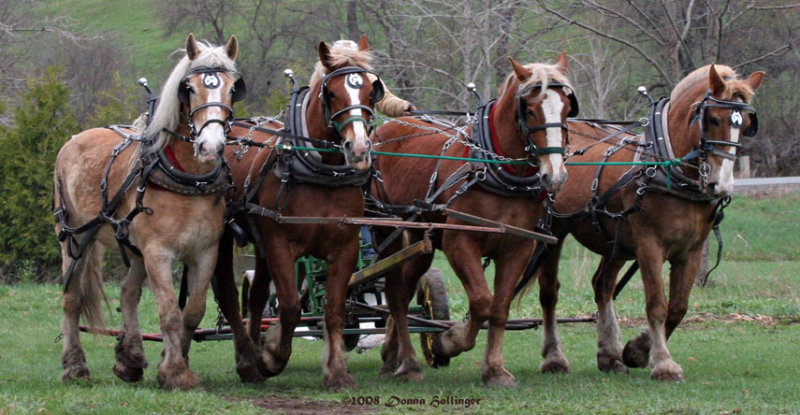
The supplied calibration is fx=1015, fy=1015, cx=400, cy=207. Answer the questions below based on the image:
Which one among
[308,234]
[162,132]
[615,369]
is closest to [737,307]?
[615,369]

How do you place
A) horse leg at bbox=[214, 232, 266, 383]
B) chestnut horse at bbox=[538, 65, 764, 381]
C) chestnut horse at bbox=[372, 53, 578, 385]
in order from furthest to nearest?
horse leg at bbox=[214, 232, 266, 383] < chestnut horse at bbox=[538, 65, 764, 381] < chestnut horse at bbox=[372, 53, 578, 385]

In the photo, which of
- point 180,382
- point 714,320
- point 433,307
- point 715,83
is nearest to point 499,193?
point 715,83

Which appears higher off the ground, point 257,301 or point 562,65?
point 562,65

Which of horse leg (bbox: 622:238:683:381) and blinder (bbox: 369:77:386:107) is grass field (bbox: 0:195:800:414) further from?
blinder (bbox: 369:77:386:107)

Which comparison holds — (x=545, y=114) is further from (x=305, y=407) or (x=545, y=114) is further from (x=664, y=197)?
(x=305, y=407)

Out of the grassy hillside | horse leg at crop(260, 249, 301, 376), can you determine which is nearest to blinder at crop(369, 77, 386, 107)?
horse leg at crop(260, 249, 301, 376)

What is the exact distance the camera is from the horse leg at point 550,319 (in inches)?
328

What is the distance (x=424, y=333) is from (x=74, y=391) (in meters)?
3.25

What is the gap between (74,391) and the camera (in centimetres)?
648

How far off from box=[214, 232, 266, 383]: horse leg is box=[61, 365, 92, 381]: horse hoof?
1092mm

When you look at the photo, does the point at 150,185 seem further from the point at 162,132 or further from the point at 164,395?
the point at 164,395

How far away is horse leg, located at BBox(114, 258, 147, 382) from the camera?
7.33 m

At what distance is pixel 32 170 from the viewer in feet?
53.6

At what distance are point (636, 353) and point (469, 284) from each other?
1.94 meters
